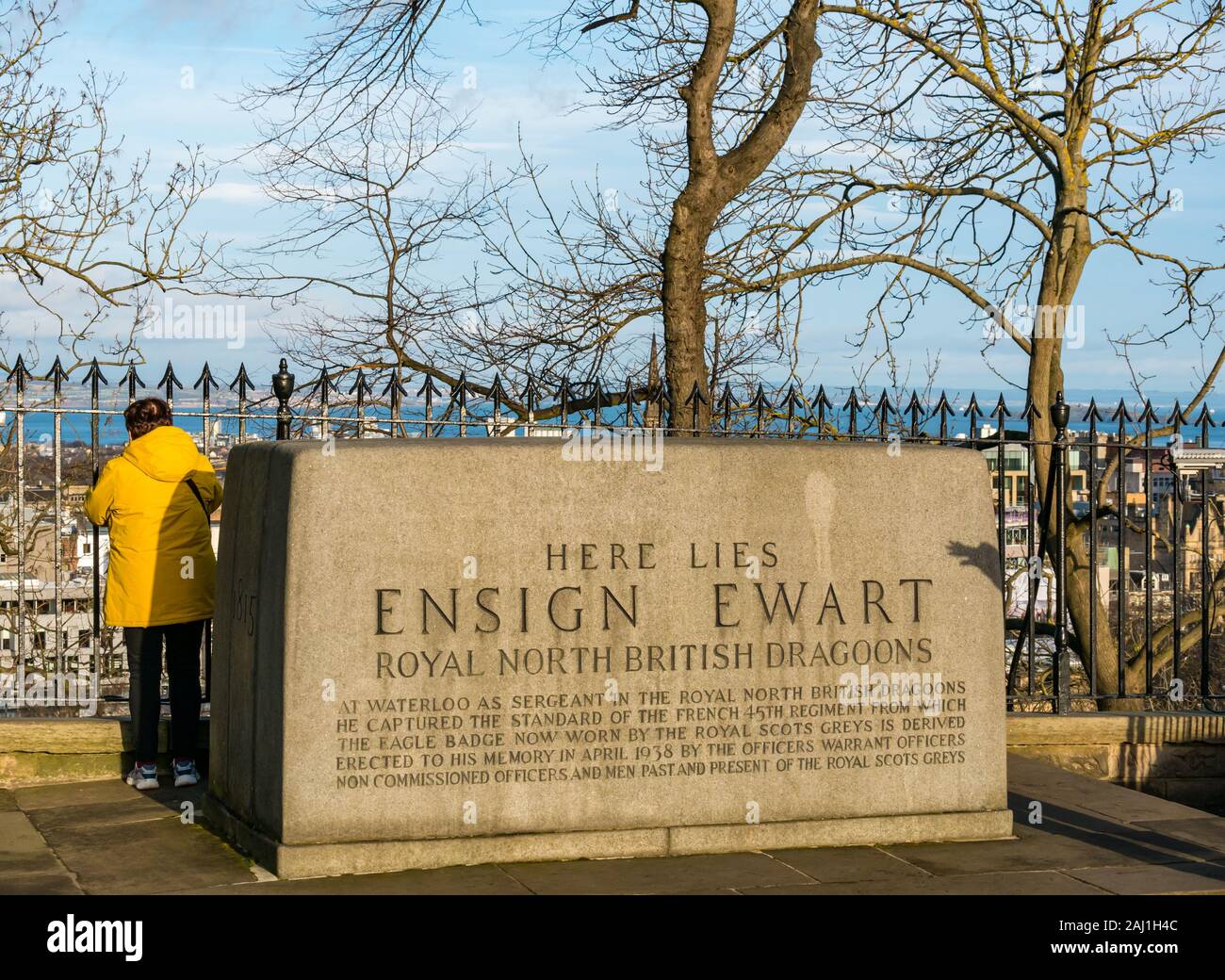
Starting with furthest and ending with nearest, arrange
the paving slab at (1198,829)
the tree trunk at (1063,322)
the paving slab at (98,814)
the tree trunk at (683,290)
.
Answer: the tree trunk at (1063,322) → the tree trunk at (683,290) → the paving slab at (98,814) → the paving slab at (1198,829)

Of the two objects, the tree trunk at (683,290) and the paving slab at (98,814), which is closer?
the paving slab at (98,814)

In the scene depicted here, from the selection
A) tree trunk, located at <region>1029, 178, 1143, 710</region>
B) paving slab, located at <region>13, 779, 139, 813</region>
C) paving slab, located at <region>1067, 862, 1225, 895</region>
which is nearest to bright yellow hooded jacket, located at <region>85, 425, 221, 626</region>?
paving slab, located at <region>13, 779, 139, 813</region>

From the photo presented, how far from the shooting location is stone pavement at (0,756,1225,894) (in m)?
4.94

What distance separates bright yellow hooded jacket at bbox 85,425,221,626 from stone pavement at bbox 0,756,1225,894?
0.91 meters

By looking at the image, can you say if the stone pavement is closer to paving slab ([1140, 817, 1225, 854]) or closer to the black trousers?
paving slab ([1140, 817, 1225, 854])

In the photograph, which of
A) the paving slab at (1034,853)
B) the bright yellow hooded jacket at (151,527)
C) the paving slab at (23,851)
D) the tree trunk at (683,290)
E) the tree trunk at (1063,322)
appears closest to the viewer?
the paving slab at (23,851)

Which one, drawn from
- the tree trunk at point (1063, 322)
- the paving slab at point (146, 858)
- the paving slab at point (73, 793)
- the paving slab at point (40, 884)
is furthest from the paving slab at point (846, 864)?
the tree trunk at point (1063, 322)

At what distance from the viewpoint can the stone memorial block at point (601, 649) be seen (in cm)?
507

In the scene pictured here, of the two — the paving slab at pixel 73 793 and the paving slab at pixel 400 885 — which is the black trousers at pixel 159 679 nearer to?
the paving slab at pixel 73 793

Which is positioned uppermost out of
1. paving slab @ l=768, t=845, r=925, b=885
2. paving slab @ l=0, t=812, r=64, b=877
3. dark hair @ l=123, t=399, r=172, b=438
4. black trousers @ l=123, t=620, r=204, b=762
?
dark hair @ l=123, t=399, r=172, b=438

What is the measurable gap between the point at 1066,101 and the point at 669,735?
9.47 meters

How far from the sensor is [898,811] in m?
5.62

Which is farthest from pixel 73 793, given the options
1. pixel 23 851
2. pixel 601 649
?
pixel 601 649

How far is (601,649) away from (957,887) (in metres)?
1.57
